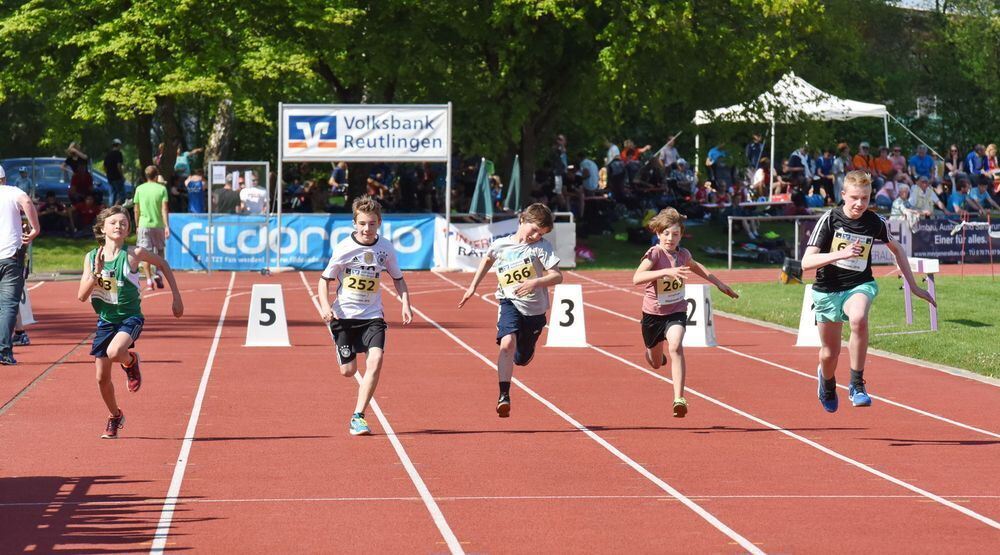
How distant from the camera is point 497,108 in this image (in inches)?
1385

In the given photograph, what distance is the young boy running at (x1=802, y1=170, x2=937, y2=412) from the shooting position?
35.7ft

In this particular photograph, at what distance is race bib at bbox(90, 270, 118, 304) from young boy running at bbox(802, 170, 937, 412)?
4741mm

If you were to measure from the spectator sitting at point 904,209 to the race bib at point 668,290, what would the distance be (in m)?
21.4

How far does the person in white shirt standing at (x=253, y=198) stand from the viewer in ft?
106

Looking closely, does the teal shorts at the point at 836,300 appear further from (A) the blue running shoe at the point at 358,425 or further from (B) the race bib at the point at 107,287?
(B) the race bib at the point at 107,287

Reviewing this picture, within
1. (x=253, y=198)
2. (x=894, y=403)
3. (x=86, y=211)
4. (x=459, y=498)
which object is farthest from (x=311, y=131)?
(x=459, y=498)

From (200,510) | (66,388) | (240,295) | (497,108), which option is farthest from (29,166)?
(200,510)

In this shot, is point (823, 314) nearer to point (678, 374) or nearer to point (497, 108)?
point (678, 374)

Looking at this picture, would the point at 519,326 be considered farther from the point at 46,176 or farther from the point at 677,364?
the point at 46,176

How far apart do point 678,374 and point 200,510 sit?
4.57m

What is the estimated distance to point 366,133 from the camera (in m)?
31.5

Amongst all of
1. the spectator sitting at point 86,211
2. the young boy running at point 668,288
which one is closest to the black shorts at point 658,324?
the young boy running at point 668,288

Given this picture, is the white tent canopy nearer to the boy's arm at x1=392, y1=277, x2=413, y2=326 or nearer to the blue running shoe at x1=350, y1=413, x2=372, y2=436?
the boy's arm at x1=392, y1=277, x2=413, y2=326

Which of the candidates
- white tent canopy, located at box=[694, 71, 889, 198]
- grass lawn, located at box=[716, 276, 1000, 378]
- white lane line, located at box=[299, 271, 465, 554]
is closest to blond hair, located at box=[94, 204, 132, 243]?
white lane line, located at box=[299, 271, 465, 554]
